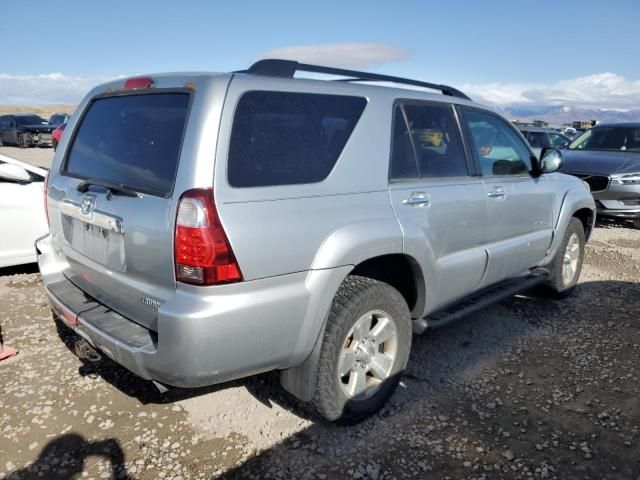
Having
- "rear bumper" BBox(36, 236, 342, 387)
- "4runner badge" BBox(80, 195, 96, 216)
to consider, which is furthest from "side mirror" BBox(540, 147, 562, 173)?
"4runner badge" BBox(80, 195, 96, 216)

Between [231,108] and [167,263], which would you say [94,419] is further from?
[231,108]

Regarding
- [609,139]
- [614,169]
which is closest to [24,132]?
[609,139]

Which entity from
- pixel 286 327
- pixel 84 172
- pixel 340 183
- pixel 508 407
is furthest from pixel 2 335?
pixel 508 407

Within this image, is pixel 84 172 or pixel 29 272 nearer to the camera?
pixel 84 172

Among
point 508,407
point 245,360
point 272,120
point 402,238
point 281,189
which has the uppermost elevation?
point 272,120

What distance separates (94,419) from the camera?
2.89 meters

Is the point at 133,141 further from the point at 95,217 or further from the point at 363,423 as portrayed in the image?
the point at 363,423

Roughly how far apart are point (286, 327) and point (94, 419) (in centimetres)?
142

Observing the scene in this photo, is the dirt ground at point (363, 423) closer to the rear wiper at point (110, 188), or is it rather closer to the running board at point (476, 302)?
the running board at point (476, 302)

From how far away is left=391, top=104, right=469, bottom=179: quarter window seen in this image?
2.99 m

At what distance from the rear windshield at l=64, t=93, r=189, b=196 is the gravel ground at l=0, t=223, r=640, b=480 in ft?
4.53

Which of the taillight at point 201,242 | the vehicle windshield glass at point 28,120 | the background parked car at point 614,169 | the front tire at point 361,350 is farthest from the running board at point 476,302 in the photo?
the vehicle windshield glass at point 28,120

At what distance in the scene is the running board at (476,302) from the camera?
320 cm

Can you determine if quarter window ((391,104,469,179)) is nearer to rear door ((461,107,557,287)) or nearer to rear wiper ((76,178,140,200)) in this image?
rear door ((461,107,557,287))
